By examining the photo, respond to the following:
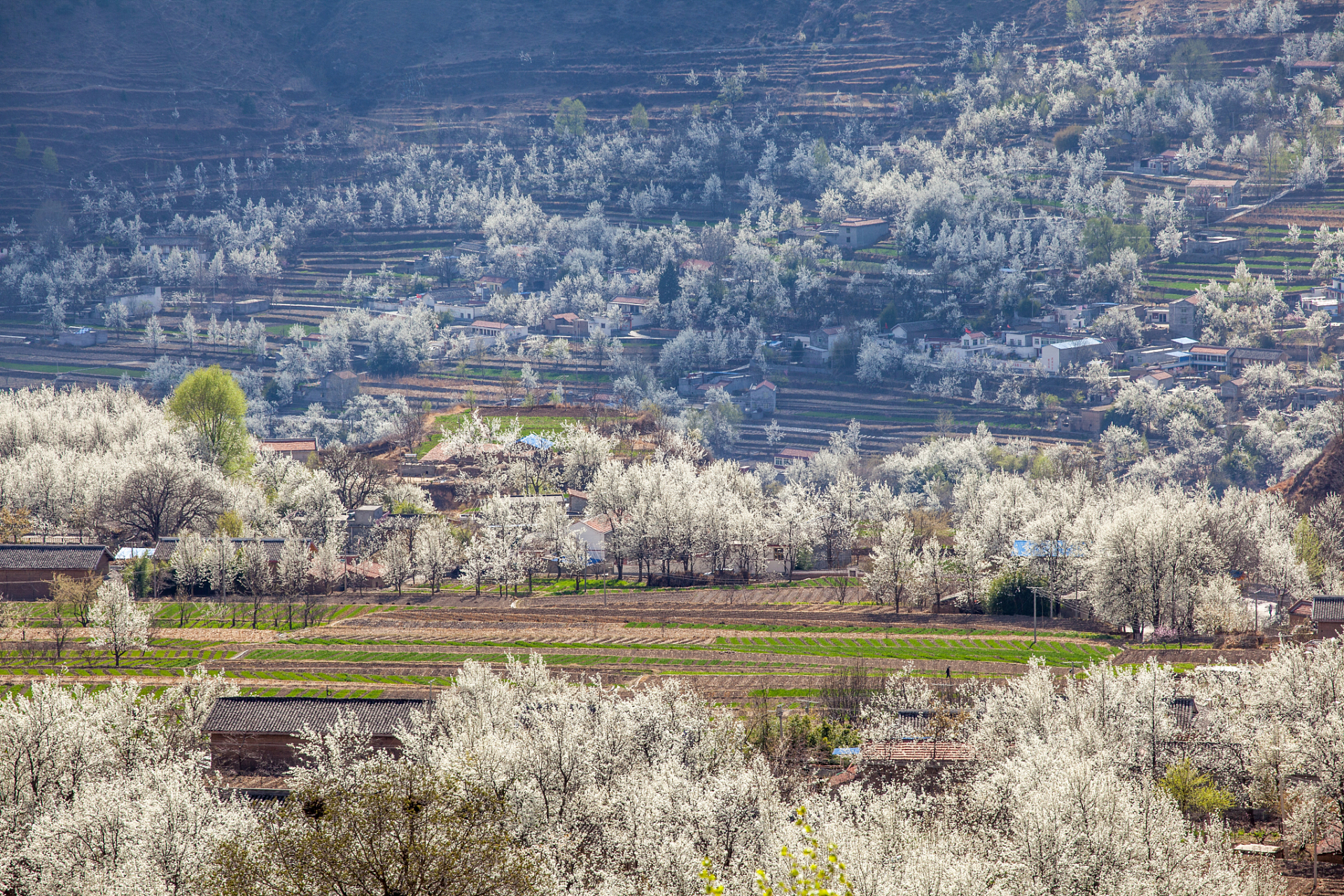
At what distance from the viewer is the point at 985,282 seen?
189875 millimetres

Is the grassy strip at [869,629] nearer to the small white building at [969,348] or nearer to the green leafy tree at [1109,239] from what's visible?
the small white building at [969,348]

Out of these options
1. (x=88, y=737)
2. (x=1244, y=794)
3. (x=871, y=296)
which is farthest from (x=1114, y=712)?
(x=871, y=296)

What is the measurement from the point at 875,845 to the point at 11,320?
634 feet

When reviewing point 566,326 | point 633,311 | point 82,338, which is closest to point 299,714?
point 566,326

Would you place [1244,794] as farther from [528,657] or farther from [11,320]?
[11,320]

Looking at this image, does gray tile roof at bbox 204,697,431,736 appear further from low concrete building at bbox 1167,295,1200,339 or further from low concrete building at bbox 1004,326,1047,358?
low concrete building at bbox 1167,295,1200,339

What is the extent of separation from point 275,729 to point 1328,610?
183ft

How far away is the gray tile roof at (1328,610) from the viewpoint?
7362 centimetres

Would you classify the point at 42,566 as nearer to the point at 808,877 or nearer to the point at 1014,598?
the point at 1014,598

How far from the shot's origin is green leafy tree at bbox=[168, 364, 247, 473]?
120 m

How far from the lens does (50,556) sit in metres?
87.7

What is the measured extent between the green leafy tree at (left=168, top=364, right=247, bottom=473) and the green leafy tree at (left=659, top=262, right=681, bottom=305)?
81.6 m

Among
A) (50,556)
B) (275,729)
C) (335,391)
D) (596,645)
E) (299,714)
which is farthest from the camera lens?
(335,391)

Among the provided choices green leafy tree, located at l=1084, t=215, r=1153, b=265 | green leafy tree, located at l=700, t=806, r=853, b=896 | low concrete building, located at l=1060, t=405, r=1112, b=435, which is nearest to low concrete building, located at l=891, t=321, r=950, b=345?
green leafy tree, located at l=1084, t=215, r=1153, b=265
